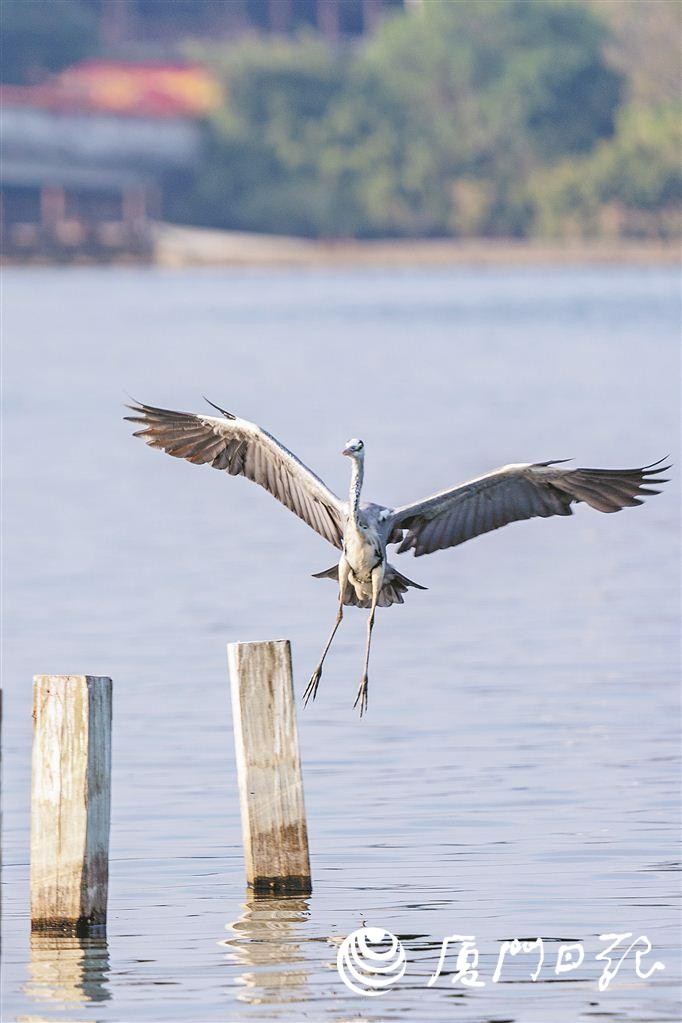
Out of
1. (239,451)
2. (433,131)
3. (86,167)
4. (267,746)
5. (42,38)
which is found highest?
(42,38)

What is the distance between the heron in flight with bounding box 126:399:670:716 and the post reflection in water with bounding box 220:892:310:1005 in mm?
1256

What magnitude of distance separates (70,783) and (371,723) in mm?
5895

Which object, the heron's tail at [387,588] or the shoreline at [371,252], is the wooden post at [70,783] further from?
the shoreline at [371,252]

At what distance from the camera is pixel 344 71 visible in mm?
142750

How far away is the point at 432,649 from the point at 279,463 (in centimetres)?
681

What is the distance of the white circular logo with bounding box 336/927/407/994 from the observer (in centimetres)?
1140

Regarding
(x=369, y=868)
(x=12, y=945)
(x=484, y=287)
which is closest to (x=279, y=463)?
(x=369, y=868)

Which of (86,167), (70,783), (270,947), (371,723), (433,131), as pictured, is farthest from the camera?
(433,131)

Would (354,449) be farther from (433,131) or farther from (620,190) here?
(433,131)

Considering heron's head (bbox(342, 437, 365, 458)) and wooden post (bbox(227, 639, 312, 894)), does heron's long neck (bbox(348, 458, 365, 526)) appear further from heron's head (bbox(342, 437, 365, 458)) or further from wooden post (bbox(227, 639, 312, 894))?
wooden post (bbox(227, 639, 312, 894))

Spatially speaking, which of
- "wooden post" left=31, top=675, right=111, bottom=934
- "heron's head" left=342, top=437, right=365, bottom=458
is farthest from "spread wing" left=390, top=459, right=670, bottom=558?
"wooden post" left=31, top=675, right=111, bottom=934

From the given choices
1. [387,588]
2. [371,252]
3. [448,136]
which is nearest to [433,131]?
[448,136]

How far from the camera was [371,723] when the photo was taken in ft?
56.3

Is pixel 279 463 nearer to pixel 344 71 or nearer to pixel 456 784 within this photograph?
pixel 456 784
